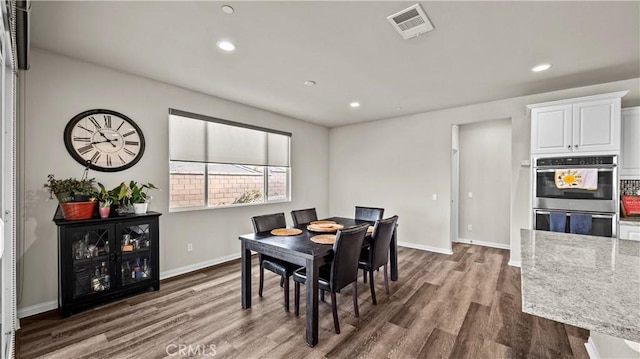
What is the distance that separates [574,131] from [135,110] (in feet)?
17.7

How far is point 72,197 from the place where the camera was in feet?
8.80

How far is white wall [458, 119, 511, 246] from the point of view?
16.7ft

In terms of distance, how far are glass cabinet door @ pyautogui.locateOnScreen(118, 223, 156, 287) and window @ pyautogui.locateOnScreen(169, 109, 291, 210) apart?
63 centimetres

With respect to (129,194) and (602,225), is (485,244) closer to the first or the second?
(602,225)

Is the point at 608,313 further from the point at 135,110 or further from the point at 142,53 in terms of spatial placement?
the point at 135,110

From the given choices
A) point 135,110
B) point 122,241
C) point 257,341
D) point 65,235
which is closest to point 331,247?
point 257,341

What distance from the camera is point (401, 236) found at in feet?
17.4

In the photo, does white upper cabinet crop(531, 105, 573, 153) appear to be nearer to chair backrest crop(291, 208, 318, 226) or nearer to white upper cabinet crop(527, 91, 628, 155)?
white upper cabinet crop(527, 91, 628, 155)

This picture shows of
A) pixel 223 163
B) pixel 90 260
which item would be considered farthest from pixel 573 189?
pixel 90 260

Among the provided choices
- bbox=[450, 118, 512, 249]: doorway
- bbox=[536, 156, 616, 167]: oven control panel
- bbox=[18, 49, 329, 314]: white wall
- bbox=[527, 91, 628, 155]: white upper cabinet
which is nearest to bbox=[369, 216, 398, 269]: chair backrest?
bbox=[536, 156, 616, 167]: oven control panel

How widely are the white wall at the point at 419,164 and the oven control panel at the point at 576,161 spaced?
0.54 meters

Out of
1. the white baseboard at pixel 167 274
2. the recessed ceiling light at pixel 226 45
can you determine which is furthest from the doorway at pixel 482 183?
the white baseboard at pixel 167 274

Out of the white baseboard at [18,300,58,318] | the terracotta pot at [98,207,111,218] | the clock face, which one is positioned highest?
the clock face

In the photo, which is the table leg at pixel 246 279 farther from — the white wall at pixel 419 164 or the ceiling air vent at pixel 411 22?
the white wall at pixel 419 164
